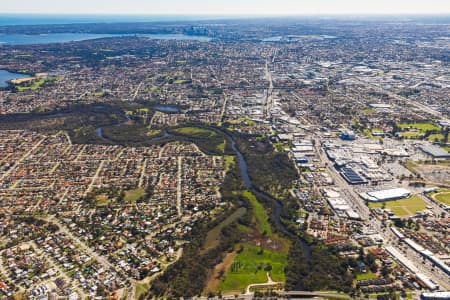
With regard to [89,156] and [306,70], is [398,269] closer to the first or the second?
[89,156]

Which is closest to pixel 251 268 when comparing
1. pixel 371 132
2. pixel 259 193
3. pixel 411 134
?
pixel 259 193

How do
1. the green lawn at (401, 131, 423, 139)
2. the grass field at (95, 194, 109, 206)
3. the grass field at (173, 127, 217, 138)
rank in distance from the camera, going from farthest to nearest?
the grass field at (173, 127, 217, 138) → the green lawn at (401, 131, 423, 139) → the grass field at (95, 194, 109, 206)

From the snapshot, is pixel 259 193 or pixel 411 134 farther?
pixel 411 134

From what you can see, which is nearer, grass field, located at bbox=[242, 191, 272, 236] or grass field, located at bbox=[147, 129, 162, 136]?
grass field, located at bbox=[242, 191, 272, 236]

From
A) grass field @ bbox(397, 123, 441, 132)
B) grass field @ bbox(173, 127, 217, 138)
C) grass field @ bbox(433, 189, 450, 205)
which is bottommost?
grass field @ bbox(433, 189, 450, 205)

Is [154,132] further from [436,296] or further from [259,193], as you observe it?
[436,296]

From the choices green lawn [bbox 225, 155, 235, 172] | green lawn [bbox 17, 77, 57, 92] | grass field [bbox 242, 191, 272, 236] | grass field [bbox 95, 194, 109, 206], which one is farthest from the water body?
grass field [bbox 242, 191, 272, 236]

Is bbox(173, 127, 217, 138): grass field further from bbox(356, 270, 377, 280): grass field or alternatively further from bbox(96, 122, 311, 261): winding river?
bbox(356, 270, 377, 280): grass field
